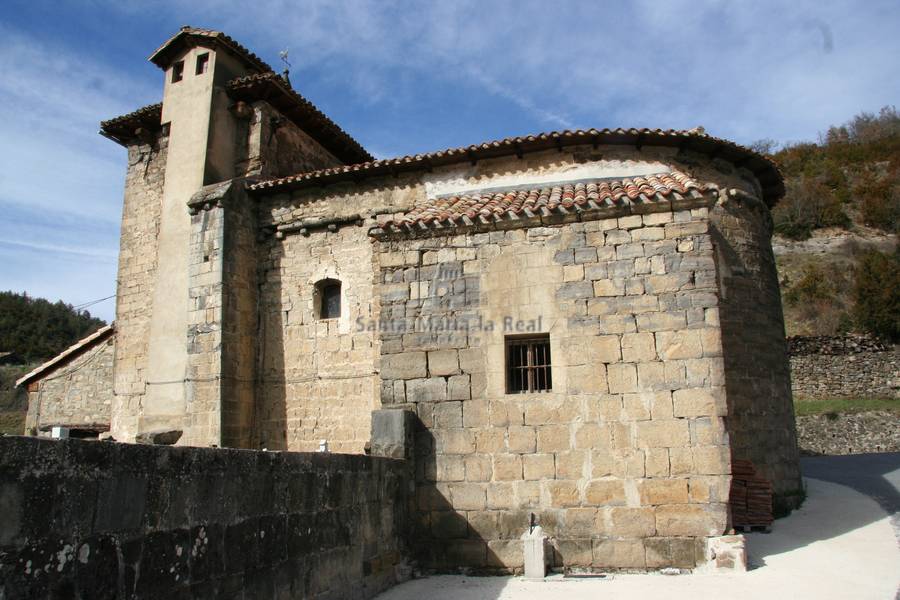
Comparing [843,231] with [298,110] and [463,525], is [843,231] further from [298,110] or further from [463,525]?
[463,525]

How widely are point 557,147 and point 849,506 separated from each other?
7.39 metres

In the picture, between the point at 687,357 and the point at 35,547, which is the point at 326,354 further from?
the point at 35,547

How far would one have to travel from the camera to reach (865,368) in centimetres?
2492

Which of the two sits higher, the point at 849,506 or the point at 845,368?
the point at 845,368

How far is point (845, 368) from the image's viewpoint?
25.1 meters

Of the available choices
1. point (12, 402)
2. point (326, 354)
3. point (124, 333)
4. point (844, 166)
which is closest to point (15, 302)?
point (12, 402)

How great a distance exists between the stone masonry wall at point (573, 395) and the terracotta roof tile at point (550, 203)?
0.22 metres

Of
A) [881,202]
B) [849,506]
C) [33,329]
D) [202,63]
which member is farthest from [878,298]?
[33,329]

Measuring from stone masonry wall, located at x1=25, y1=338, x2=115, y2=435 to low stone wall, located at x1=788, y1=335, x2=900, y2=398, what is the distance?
22.3m

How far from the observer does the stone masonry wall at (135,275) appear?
47.1 feet

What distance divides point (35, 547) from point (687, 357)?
596cm

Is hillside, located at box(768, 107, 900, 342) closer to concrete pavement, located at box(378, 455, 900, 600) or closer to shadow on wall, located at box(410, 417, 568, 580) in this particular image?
concrete pavement, located at box(378, 455, 900, 600)

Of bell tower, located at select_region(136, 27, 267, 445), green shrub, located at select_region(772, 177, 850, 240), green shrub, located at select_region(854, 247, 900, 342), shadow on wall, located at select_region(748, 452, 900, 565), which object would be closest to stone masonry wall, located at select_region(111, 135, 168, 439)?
bell tower, located at select_region(136, 27, 267, 445)

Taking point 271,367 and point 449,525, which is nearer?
point 449,525
